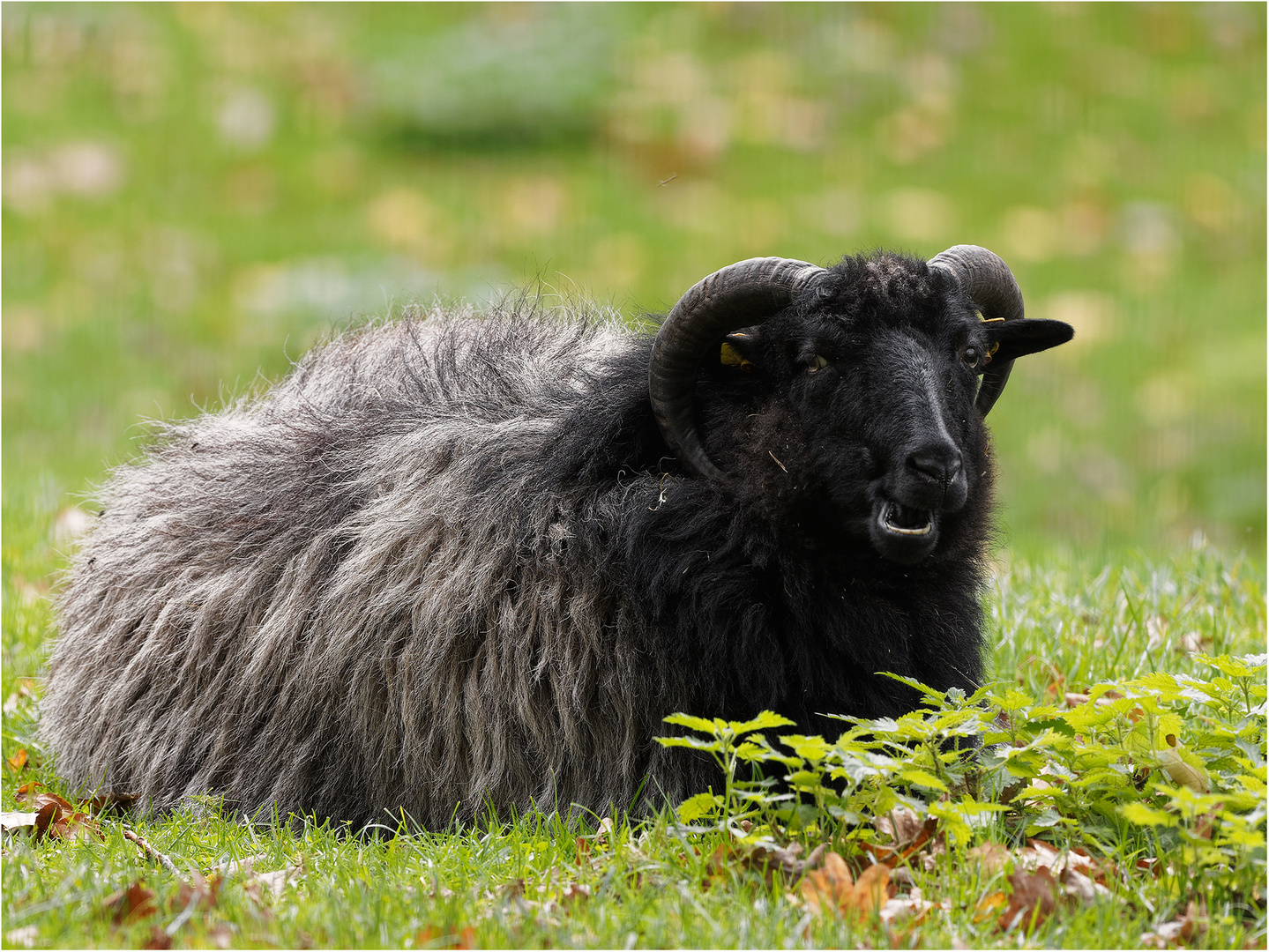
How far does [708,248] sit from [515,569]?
1223 centimetres

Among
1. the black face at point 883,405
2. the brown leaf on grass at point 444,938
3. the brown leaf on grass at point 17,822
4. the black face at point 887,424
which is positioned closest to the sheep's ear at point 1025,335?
the black face at point 883,405

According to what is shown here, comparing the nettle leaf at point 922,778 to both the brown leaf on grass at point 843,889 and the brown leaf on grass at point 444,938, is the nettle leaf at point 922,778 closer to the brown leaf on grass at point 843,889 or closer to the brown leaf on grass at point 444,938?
the brown leaf on grass at point 843,889

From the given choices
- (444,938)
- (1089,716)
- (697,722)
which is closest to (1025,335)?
(1089,716)

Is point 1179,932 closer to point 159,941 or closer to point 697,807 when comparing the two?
point 697,807

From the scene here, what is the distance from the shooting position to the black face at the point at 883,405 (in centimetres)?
446

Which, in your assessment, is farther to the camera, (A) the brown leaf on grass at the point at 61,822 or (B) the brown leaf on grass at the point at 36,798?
(B) the brown leaf on grass at the point at 36,798

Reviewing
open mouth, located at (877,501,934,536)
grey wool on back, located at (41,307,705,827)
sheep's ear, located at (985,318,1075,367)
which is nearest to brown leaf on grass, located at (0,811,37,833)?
grey wool on back, located at (41,307,705,827)

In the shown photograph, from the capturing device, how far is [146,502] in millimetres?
6258

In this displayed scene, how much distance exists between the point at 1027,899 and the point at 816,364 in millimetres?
1869

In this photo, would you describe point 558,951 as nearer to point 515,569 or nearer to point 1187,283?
point 515,569

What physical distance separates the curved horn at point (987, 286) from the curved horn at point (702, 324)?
23.5 inches

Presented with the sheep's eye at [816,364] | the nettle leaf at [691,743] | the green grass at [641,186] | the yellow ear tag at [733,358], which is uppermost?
the green grass at [641,186]

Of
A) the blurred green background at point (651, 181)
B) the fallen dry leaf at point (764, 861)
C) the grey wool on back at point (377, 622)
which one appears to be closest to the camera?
the fallen dry leaf at point (764, 861)

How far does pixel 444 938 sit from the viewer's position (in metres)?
3.64
